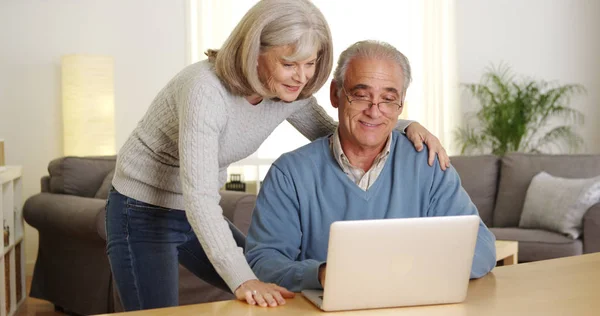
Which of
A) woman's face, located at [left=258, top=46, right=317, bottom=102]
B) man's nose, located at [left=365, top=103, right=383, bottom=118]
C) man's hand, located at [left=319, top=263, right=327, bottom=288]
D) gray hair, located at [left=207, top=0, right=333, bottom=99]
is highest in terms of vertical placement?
gray hair, located at [left=207, top=0, right=333, bottom=99]

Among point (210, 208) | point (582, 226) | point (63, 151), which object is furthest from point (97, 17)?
point (210, 208)

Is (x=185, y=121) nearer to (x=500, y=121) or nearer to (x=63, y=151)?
(x=63, y=151)

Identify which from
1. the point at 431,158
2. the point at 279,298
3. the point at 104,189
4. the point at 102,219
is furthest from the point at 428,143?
the point at 104,189

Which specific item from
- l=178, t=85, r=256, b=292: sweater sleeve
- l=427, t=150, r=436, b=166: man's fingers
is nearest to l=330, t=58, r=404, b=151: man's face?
l=427, t=150, r=436, b=166: man's fingers

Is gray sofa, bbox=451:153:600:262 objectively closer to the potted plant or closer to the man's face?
the potted plant

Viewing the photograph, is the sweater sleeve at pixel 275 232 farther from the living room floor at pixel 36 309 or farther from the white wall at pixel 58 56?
the white wall at pixel 58 56

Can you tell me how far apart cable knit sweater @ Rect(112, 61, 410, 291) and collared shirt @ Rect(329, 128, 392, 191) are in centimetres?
16

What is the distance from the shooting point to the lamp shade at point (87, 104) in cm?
621

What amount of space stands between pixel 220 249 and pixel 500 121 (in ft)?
18.6

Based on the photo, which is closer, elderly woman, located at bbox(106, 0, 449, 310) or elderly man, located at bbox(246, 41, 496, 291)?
elderly woman, located at bbox(106, 0, 449, 310)

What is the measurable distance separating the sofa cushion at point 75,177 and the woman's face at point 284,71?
11.2 feet

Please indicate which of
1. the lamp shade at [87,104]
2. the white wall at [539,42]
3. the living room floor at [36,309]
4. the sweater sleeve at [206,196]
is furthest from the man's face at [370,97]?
the white wall at [539,42]

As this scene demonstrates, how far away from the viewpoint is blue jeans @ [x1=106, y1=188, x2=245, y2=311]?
7.32 feet

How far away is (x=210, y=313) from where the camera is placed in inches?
60.7
